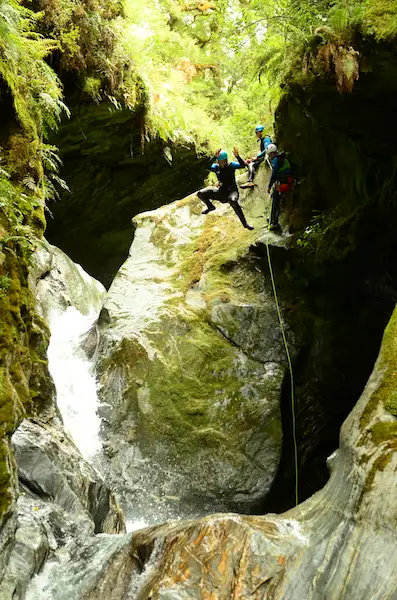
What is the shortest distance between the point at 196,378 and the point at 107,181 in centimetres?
798

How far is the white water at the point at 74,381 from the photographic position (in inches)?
384

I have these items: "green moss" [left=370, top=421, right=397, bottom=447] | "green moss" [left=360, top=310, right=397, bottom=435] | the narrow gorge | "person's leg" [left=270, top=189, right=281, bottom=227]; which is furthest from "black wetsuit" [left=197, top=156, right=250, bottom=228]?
"green moss" [left=370, top=421, right=397, bottom=447]

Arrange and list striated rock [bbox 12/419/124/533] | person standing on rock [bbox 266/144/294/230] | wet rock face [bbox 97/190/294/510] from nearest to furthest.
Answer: striated rock [bbox 12/419/124/533] < wet rock face [bbox 97/190/294/510] < person standing on rock [bbox 266/144/294/230]

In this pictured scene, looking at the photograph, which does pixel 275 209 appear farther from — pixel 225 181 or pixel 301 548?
pixel 301 548

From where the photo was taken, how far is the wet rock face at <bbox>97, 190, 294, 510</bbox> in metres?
9.33

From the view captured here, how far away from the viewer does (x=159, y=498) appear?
9023 millimetres

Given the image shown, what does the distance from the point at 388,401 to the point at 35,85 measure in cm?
680

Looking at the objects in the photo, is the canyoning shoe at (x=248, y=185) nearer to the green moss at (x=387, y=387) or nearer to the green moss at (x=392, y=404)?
the green moss at (x=387, y=387)

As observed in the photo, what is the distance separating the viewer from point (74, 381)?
1086 centimetres

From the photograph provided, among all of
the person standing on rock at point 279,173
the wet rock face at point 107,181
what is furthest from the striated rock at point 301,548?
the wet rock face at point 107,181

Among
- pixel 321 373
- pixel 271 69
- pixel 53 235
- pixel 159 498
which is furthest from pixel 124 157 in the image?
pixel 159 498

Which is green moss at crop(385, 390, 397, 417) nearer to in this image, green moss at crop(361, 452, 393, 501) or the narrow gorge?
the narrow gorge

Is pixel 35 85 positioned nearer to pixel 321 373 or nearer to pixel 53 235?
pixel 321 373

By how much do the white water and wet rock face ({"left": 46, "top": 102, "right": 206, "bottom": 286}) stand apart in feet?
13.5
